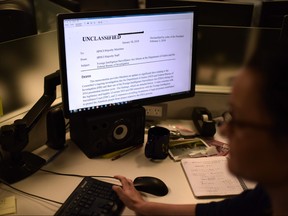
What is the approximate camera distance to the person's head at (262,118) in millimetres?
681

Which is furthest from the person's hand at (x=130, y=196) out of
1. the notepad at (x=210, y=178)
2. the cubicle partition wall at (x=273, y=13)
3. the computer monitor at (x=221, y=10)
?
the cubicle partition wall at (x=273, y=13)

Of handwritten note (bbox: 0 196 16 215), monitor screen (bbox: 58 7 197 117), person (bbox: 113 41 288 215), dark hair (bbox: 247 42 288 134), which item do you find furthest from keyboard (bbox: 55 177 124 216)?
dark hair (bbox: 247 42 288 134)

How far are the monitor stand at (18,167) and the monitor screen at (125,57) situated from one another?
0.76 ft

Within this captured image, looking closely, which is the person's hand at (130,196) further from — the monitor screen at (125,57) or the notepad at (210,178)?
the monitor screen at (125,57)

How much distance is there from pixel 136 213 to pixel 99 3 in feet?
5.80

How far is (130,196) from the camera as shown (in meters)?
1.12

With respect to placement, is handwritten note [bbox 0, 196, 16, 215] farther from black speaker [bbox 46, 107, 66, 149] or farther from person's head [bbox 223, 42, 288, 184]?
person's head [bbox 223, 42, 288, 184]

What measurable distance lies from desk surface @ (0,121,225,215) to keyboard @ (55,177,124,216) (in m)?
0.04

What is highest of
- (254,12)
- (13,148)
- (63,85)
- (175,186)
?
(254,12)

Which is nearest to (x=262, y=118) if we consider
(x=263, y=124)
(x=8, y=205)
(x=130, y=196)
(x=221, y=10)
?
(x=263, y=124)

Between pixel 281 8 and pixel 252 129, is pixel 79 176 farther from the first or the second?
pixel 281 8

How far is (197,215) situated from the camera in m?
1.06

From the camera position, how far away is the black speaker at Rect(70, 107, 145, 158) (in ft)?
4.42

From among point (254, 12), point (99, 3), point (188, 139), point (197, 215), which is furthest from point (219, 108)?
point (99, 3)
